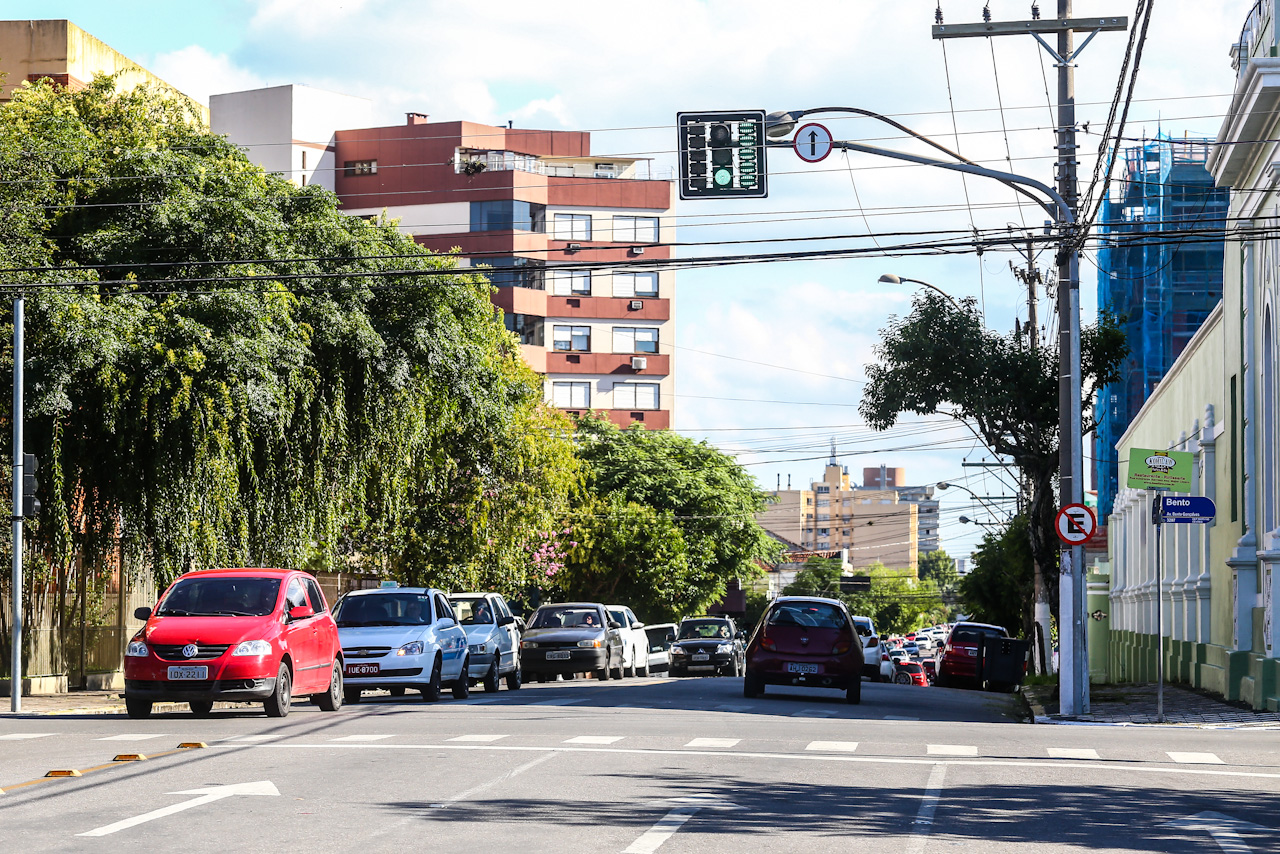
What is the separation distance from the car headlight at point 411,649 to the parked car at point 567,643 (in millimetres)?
10907

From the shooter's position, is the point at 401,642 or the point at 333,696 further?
the point at 401,642

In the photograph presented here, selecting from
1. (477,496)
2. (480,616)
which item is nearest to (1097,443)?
(477,496)

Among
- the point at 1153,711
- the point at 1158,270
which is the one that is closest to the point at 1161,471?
the point at 1153,711

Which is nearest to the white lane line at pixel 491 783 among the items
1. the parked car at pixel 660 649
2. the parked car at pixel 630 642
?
the parked car at pixel 630 642

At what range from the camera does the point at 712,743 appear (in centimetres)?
1605

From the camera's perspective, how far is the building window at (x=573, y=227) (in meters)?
81.8

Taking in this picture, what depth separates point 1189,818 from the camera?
10898mm

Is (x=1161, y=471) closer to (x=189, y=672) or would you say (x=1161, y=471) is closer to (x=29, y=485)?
(x=189, y=672)

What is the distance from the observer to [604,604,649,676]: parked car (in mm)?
37875

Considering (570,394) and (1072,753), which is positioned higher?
(570,394)

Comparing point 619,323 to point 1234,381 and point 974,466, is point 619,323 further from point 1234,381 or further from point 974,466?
point 1234,381

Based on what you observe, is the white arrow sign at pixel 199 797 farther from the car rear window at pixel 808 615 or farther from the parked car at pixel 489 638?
the parked car at pixel 489 638

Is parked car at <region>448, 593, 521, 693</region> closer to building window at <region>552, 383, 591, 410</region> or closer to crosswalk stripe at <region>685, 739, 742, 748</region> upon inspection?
crosswalk stripe at <region>685, 739, 742, 748</region>

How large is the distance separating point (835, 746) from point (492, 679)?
13.3 metres
